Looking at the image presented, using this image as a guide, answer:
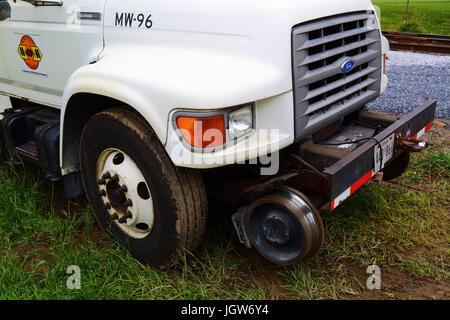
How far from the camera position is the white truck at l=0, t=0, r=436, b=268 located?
7.55 ft

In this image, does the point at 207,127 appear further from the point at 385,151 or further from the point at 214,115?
the point at 385,151

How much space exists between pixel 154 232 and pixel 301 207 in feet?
3.04

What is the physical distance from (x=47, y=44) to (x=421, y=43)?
8.31m

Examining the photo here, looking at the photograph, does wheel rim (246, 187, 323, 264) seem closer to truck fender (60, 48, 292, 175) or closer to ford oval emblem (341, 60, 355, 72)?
truck fender (60, 48, 292, 175)

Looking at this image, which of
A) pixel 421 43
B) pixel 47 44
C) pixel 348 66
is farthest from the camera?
Answer: pixel 421 43

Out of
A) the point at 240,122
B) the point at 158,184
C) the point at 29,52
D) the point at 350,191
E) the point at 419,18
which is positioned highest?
the point at 29,52

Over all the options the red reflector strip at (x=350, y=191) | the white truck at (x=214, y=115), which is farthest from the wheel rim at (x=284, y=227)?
the red reflector strip at (x=350, y=191)

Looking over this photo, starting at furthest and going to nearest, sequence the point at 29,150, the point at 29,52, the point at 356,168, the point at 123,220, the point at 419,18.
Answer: the point at 419,18
the point at 29,150
the point at 29,52
the point at 123,220
the point at 356,168

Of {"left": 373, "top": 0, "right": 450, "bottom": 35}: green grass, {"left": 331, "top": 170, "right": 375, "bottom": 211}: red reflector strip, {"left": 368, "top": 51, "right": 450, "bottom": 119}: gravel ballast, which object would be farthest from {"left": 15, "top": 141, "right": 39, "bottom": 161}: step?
{"left": 373, "top": 0, "right": 450, "bottom": 35}: green grass

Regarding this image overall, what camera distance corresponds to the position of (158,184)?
8.25 ft

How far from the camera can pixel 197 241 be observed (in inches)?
108

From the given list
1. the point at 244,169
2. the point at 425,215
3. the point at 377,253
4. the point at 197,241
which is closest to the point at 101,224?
the point at 197,241

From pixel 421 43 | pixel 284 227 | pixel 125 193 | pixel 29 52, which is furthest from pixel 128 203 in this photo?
pixel 421 43

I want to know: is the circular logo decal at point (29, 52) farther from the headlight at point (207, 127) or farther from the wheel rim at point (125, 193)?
the headlight at point (207, 127)
